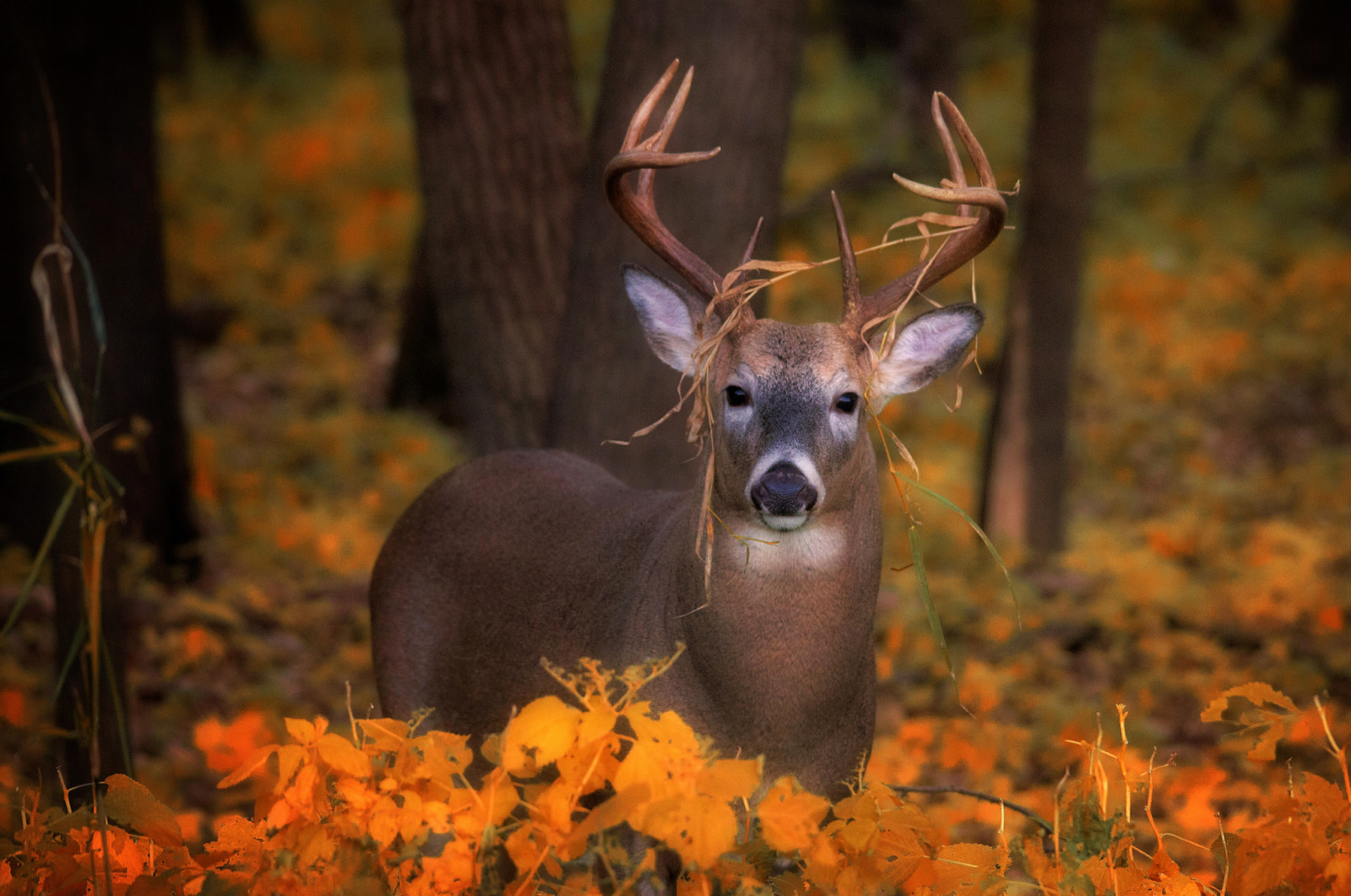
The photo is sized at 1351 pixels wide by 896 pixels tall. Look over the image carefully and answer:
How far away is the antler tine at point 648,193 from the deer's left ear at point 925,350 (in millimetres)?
545

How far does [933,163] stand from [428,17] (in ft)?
25.1

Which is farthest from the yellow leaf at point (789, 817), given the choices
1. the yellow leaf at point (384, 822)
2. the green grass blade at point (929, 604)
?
the yellow leaf at point (384, 822)

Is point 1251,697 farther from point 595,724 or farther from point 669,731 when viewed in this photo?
point 595,724

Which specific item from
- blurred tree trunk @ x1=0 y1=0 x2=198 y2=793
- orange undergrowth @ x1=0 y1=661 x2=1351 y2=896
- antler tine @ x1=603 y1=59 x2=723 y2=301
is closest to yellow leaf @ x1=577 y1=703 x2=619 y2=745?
orange undergrowth @ x1=0 y1=661 x2=1351 y2=896

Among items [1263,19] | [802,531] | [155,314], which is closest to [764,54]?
[802,531]

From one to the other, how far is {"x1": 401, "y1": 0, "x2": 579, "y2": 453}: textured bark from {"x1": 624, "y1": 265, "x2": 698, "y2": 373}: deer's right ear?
6.68ft

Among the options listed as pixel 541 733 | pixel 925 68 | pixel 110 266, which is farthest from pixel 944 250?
pixel 925 68

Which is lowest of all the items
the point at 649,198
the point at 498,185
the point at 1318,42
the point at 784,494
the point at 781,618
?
the point at 781,618

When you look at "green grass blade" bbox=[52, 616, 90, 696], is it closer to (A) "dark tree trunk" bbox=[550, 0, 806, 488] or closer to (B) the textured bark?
(A) "dark tree trunk" bbox=[550, 0, 806, 488]

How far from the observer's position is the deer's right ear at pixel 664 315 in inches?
151

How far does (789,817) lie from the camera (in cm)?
224

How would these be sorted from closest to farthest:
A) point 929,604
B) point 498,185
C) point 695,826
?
point 695,826
point 929,604
point 498,185

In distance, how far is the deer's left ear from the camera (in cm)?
371

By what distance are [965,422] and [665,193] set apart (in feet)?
23.1
